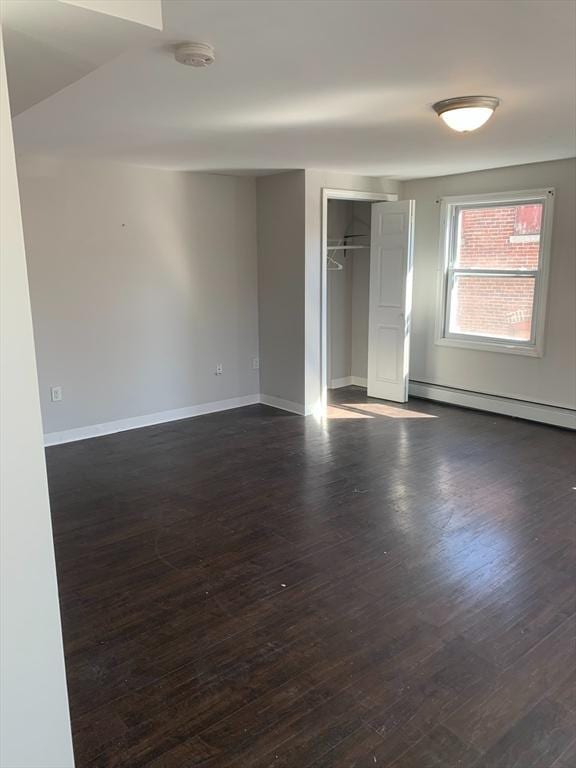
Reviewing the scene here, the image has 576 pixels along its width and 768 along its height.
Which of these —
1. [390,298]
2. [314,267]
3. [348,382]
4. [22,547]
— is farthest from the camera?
[348,382]

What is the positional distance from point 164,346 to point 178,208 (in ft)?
4.31

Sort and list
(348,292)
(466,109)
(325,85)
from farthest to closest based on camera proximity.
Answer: (348,292) → (466,109) → (325,85)

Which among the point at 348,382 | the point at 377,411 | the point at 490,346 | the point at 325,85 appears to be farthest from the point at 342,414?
the point at 325,85

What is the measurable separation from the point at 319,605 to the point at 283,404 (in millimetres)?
3499

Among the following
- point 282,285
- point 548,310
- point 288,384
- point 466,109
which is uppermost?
point 466,109

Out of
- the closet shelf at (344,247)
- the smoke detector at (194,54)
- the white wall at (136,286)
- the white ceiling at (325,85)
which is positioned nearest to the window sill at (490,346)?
the closet shelf at (344,247)

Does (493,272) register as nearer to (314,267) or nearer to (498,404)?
(498,404)

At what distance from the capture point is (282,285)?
5820 mm

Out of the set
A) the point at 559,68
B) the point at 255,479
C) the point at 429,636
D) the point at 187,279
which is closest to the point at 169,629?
the point at 429,636

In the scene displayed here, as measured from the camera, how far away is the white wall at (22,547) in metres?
1.12

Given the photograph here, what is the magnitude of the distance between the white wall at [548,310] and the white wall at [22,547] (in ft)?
16.3

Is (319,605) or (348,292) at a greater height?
(348,292)

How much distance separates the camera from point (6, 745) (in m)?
1.26

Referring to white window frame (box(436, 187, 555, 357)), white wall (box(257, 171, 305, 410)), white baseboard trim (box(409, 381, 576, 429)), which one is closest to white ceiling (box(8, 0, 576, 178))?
white window frame (box(436, 187, 555, 357))
